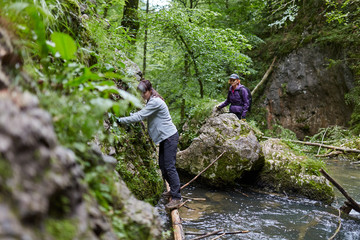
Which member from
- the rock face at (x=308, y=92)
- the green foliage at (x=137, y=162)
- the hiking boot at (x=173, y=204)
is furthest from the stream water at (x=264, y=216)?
the rock face at (x=308, y=92)

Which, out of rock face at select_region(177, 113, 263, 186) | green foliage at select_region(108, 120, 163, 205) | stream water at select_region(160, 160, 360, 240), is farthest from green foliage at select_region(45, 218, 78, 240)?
rock face at select_region(177, 113, 263, 186)

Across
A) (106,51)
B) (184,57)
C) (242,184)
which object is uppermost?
(184,57)

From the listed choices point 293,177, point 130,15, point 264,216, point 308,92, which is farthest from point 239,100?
point 308,92

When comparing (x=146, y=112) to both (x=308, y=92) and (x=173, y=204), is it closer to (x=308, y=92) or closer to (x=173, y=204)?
(x=173, y=204)

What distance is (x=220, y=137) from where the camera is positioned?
664cm

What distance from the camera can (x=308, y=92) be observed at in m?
13.2

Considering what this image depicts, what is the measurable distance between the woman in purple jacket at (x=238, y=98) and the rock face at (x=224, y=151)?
1.72 ft

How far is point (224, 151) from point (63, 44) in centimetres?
517

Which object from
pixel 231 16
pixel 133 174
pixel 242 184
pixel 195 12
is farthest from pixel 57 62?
pixel 231 16

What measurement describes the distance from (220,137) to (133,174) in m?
3.19

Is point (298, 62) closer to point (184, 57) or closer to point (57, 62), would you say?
point (184, 57)

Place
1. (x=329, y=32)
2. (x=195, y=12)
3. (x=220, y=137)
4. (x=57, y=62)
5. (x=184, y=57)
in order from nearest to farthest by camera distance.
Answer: (x=57, y=62), (x=220, y=137), (x=195, y=12), (x=184, y=57), (x=329, y=32)

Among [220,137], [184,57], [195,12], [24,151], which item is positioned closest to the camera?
[24,151]

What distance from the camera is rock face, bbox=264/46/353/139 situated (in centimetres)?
1217
